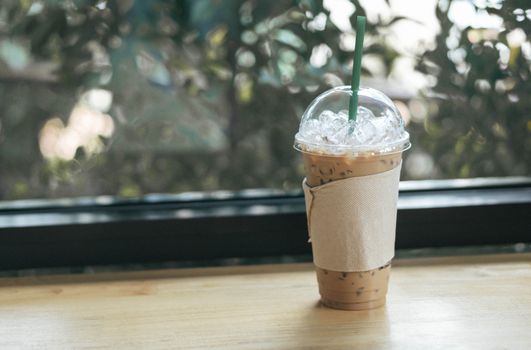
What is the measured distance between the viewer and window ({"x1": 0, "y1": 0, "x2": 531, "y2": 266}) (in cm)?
162

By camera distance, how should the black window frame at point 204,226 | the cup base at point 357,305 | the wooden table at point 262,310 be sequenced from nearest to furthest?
1. the wooden table at point 262,310
2. the cup base at point 357,305
3. the black window frame at point 204,226

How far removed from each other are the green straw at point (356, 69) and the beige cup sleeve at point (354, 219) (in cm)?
11

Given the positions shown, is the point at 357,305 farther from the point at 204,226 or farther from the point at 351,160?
the point at 204,226

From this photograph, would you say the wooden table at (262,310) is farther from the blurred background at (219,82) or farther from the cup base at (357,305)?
the blurred background at (219,82)

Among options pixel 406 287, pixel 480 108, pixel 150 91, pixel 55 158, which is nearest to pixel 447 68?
pixel 480 108

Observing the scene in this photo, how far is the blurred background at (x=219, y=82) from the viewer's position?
64.2 inches

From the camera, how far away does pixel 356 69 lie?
1.32 metres

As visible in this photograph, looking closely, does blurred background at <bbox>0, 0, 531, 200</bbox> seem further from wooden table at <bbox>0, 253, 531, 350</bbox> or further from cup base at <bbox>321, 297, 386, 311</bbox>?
cup base at <bbox>321, 297, 386, 311</bbox>

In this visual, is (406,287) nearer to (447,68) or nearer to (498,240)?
(498,240)

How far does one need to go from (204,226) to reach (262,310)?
→ 0.26 meters

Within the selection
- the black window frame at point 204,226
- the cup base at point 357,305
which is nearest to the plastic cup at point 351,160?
the cup base at point 357,305

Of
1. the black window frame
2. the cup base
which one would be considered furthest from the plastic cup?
the black window frame

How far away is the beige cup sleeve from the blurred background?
0.37 meters

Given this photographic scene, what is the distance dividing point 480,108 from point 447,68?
0.11 m
